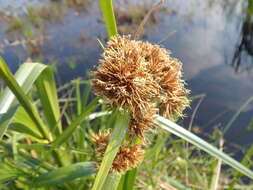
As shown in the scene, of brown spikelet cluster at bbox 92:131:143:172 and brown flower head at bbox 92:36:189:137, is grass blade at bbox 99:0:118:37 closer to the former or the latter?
brown flower head at bbox 92:36:189:137

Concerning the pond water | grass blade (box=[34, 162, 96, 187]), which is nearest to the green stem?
grass blade (box=[34, 162, 96, 187])

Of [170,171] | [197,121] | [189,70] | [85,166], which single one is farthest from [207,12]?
[85,166]

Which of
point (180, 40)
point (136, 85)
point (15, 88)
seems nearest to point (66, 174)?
point (15, 88)

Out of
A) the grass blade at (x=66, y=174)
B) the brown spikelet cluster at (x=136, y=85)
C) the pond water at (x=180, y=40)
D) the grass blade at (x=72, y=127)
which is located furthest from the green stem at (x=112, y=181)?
the pond water at (x=180, y=40)

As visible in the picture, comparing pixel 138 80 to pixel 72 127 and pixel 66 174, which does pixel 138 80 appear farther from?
pixel 66 174

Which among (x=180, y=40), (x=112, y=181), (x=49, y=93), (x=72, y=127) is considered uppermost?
(x=180, y=40)

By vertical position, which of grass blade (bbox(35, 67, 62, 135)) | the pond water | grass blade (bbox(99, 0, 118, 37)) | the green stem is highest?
the pond water
